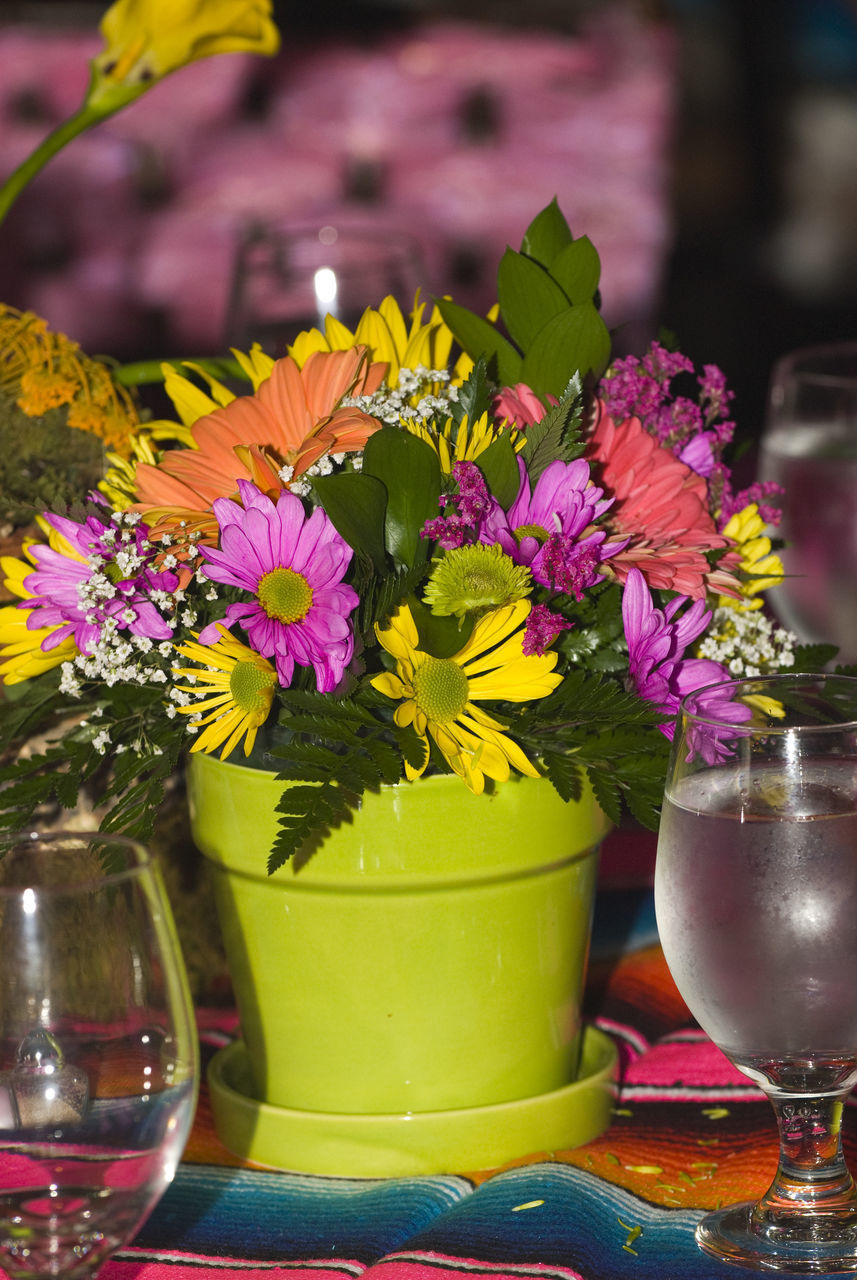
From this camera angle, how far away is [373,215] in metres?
2.85

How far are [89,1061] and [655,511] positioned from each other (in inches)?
11.4

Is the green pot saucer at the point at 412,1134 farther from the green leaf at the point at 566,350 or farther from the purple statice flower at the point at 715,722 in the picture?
the green leaf at the point at 566,350

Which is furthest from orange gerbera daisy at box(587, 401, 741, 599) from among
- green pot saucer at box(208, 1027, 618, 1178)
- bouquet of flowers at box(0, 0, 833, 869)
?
green pot saucer at box(208, 1027, 618, 1178)

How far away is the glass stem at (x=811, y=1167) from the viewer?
0.50 metres

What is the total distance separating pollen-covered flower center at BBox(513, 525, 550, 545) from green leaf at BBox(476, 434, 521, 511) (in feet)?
0.04

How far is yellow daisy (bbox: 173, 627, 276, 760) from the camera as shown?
52 cm

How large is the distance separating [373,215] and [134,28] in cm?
210

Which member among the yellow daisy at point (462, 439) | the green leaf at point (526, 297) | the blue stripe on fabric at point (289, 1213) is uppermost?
the green leaf at point (526, 297)

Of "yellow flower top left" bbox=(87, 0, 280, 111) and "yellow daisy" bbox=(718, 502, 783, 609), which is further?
"yellow flower top left" bbox=(87, 0, 280, 111)

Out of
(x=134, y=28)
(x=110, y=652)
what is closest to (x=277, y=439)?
(x=110, y=652)

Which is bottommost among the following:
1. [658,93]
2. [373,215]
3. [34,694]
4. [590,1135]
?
[590,1135]

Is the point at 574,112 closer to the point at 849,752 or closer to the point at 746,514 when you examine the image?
the point at 746,514

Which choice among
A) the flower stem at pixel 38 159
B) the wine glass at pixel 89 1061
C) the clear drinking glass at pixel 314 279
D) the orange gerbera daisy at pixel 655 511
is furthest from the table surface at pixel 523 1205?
the clear drinking glass at pixel 314 279

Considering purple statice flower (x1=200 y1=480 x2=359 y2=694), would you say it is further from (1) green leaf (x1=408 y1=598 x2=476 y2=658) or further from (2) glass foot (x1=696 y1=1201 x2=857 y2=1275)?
(2) glass foot (x1=696 y1=1201 x2=857 y2=1275)
